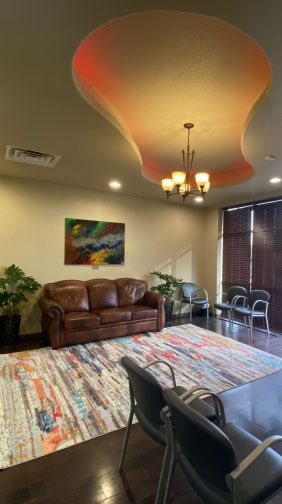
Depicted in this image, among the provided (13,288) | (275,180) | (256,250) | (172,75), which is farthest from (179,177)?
(256,250)

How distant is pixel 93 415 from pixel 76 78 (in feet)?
8.89

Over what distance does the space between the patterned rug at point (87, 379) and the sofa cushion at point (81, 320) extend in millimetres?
296

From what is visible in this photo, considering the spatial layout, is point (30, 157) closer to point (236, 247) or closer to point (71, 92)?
point (71, 92)

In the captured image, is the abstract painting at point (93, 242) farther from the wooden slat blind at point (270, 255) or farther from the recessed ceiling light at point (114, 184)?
the wooden slat blind at point (270, 255)

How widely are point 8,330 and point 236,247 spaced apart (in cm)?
473

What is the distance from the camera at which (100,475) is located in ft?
5.64

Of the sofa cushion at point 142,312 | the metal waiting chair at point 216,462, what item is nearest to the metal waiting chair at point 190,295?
the sofa cushion at point 142,312

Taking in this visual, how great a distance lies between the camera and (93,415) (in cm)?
232

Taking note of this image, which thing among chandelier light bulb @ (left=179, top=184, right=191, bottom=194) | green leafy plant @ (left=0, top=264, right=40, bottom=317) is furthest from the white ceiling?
green leafy plant @ (left=0, top=264, right=40, bottom=317)

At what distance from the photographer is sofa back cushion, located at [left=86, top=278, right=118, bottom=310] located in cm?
475

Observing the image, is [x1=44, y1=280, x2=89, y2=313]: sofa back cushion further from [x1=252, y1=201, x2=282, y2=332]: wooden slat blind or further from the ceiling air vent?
[x1=252, y1=201, x2=282, y2=332]: wooden slat blind

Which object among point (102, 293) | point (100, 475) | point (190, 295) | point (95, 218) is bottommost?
point (100, 475)

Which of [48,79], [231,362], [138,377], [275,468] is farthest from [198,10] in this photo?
[231,362]

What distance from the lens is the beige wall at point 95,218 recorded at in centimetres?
444
